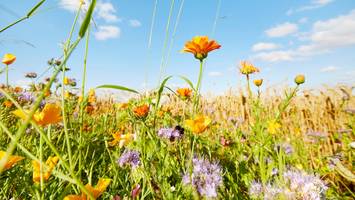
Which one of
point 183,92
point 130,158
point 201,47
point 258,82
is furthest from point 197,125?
point 258,82

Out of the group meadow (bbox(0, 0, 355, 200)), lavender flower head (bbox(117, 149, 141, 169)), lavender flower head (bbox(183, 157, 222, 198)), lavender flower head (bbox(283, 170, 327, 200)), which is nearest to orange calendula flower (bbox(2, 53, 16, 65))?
meadow (bbox(0, 0, 355, 200))

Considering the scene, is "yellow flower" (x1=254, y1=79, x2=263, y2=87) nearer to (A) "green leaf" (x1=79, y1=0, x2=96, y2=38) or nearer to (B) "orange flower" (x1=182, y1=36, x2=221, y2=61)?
(B) "orange flower" (x1=182, y1=36, x2=221, y2=61)

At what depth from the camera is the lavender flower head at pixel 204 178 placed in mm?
1342

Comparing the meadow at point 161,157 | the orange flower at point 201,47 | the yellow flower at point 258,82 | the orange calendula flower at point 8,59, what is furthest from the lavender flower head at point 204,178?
the orange calendula flower at point 8,59

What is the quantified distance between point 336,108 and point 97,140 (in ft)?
9.16

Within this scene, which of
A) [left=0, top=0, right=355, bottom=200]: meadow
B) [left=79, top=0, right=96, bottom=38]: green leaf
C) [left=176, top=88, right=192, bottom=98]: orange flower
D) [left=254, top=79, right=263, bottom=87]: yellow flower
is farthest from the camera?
[left=254, top=79, right=263, bottom=87]: yellow flower

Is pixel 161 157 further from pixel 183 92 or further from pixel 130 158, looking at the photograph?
pixel 183 92

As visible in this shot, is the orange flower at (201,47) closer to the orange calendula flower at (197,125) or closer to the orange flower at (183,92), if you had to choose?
the orange calendula flower at (197,125)

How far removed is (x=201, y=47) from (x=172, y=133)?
29.7 inches

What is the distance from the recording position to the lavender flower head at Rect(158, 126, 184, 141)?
6.39ft

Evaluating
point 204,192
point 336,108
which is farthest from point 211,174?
point 336,108

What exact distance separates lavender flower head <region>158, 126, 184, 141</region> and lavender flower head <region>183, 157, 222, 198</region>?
32 centimetres

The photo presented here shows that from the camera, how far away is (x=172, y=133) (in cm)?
211

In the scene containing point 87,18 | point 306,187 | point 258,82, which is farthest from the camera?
point 258,82
